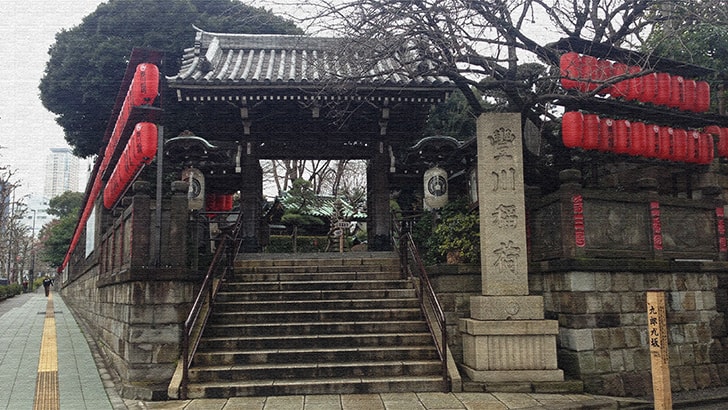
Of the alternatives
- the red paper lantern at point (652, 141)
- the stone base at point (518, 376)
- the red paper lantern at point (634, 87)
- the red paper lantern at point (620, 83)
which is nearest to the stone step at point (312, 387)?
the stone base at point (518, 376)

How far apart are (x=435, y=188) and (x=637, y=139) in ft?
15.0

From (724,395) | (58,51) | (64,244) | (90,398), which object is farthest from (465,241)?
(64,244)

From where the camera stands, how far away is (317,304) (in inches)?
389

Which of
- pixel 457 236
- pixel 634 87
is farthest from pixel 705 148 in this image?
pixel 457 236

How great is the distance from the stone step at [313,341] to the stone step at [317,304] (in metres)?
0.76

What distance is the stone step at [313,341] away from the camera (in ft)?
28.3

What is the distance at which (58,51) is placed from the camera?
2341cm

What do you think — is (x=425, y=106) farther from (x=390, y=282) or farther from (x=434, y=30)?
(x=390, y=282)

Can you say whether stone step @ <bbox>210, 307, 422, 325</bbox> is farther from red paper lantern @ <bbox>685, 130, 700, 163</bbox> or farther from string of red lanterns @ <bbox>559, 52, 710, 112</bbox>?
red paper lantern @ <bbox>685, 130, 700, 163</bbox>

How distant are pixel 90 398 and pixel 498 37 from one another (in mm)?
9358

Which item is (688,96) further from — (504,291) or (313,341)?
(313,341)

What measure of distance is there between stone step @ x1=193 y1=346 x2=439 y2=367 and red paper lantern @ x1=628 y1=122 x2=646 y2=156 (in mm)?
5909

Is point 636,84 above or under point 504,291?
above

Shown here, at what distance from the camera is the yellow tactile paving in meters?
7.66
